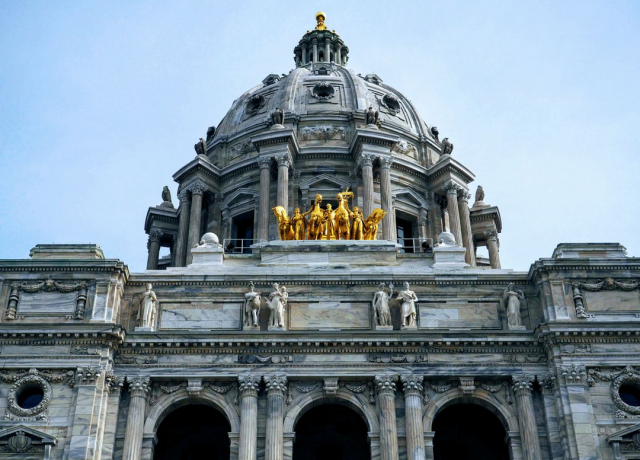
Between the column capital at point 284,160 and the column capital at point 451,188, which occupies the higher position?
the column capital at point 284,160

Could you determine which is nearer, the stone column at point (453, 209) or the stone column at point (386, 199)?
the stone column at point (386, 199)

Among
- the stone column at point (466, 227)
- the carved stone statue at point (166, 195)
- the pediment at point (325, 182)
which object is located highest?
the carved stone statue at point (166, 195)

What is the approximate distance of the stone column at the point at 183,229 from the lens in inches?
2223

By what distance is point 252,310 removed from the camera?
38.3 meters

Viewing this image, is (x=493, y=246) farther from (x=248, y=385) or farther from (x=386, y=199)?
(x=248, y=385)

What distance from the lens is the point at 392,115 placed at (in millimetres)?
64062

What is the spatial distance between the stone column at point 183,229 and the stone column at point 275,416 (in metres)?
20.7

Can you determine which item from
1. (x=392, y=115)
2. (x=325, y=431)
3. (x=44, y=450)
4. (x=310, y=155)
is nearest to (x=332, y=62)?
(x=392, y=115)

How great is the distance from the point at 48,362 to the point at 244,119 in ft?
101

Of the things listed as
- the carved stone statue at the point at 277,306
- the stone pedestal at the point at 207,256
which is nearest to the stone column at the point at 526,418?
the carved stone statue at the point at 277,306

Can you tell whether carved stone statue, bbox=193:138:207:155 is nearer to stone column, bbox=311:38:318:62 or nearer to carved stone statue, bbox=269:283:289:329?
stone column, bbox=311:38:318:62

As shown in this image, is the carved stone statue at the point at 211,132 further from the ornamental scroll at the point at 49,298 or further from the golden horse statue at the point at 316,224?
the ornamental scroll at the point at 49,298

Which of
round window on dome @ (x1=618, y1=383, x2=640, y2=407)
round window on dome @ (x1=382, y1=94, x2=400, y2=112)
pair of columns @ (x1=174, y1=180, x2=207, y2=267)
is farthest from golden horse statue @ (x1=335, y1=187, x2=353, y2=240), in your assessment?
round window on dome @ (x1=382, y1=94, x2=400, y2=112)

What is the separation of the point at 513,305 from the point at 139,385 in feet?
46.3
